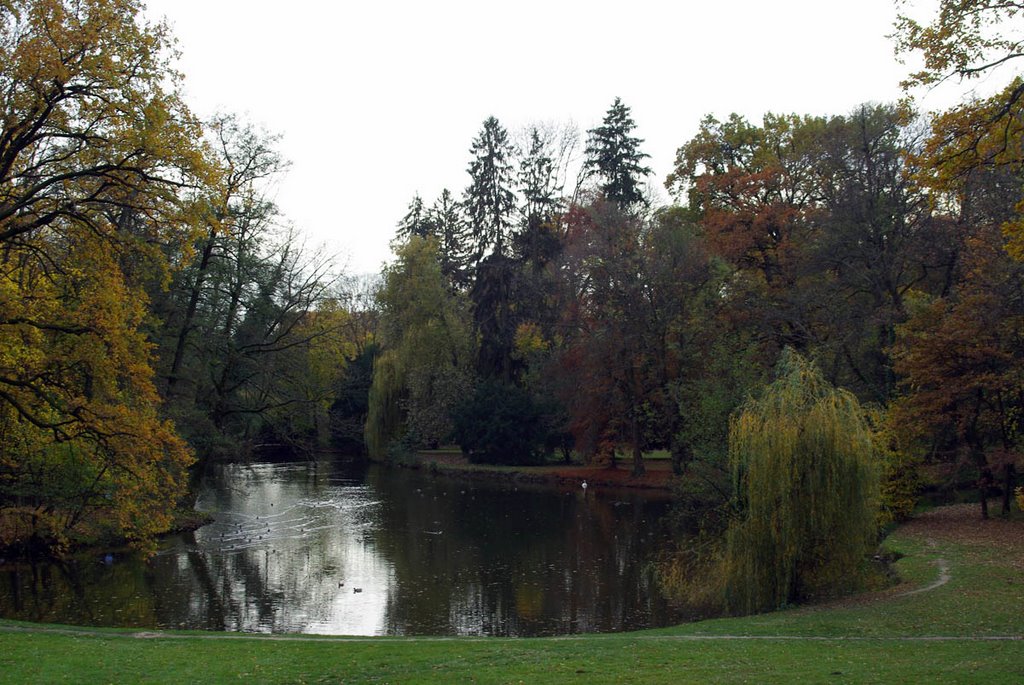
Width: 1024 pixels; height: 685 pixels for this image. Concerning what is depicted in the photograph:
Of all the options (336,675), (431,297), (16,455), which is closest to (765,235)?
(431,297)

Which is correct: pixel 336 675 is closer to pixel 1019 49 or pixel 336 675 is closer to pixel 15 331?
pixel 15 331

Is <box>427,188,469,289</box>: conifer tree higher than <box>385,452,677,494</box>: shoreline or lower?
higher

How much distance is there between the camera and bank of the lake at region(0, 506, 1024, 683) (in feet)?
31.7

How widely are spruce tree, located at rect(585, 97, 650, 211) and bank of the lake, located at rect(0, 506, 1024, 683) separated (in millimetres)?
40756

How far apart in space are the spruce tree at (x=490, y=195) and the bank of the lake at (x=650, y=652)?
41564 millimetres

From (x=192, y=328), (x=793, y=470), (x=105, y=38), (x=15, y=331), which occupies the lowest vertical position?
(x=793, y=470)

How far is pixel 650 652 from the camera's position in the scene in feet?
37.2

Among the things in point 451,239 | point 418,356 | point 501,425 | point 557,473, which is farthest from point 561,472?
point 451,239

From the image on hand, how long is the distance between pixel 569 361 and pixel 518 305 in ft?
27.2

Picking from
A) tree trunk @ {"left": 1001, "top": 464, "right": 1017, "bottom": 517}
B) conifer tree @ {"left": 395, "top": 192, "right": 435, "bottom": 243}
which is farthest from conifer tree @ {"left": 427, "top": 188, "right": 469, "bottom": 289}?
tree trunk @ {"left": 1001, "top": 464, "right": 1017, "bottom": 517}

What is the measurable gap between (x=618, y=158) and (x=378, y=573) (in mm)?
36659

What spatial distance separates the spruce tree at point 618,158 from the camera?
2132 inches

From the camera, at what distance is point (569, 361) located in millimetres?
45406

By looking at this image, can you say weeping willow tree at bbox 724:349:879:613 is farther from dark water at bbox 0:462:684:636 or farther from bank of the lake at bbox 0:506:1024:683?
dark water at bbox 0:462:684:636
